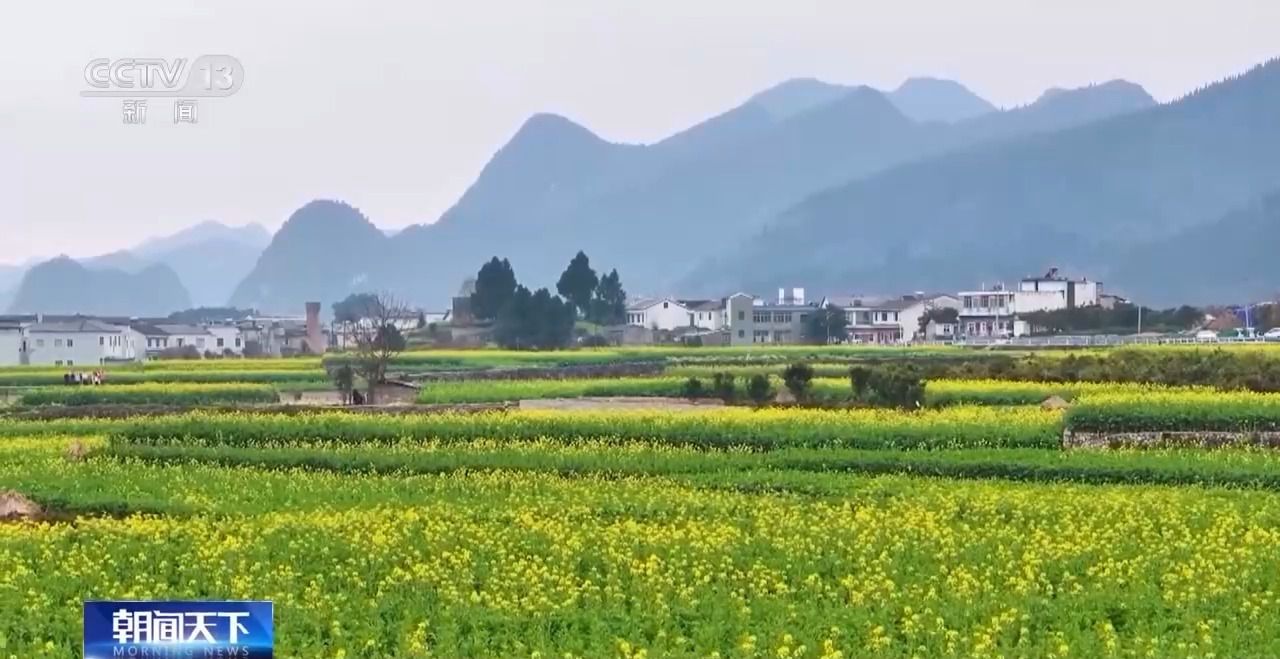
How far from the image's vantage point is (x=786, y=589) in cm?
1382

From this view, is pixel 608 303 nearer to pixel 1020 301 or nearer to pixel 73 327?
pixel 1020 301

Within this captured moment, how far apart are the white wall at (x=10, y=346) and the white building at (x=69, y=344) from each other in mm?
376

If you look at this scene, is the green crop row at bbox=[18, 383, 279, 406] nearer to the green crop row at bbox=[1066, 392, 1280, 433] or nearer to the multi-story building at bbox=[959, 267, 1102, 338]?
the green crop row at bbox=[1066, 392, 1280, 433]

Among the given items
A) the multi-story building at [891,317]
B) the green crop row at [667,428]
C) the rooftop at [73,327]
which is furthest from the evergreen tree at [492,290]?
the green crop row at [667,428]

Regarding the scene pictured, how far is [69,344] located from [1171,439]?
266ft

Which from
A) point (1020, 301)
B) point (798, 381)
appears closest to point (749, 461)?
point (798, 381)

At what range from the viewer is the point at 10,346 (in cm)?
9344

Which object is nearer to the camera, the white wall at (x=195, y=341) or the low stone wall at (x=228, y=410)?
the low stone wall at (x=228, y=410)

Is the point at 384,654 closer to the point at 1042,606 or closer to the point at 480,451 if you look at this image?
the point at 1042,606

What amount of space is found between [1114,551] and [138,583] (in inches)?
392

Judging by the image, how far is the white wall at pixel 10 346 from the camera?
93125 millimetres

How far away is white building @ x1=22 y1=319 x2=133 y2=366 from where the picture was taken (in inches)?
3696

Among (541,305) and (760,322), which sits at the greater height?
(541,305)

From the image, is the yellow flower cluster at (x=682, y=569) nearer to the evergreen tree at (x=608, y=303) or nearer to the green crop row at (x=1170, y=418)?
the green crop row at (x=1170, y=418)
